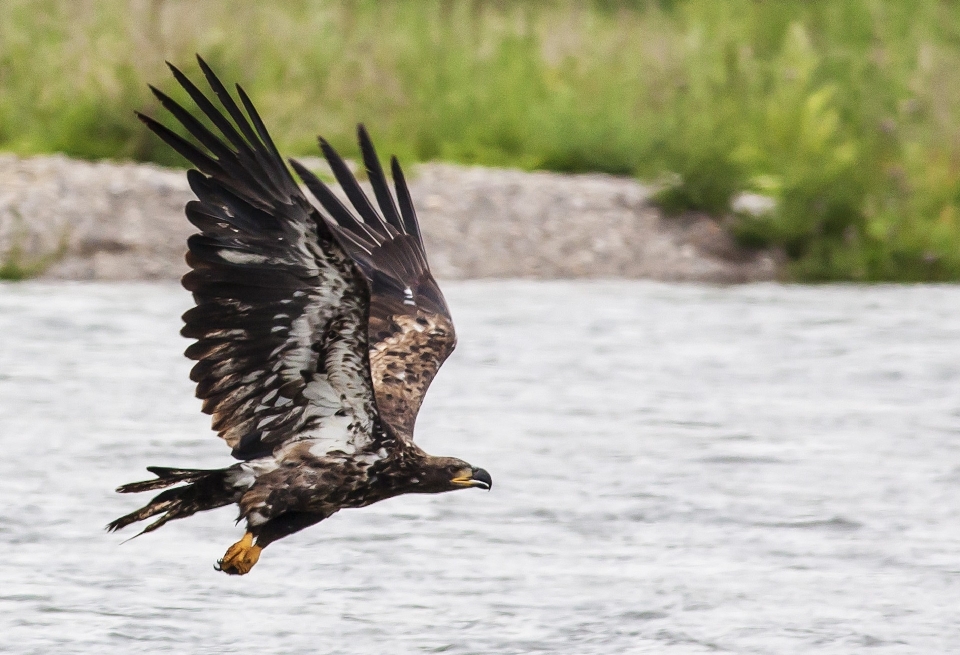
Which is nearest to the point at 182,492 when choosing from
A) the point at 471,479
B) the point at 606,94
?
the point at 471,479

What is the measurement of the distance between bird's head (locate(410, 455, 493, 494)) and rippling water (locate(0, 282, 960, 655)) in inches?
23.2

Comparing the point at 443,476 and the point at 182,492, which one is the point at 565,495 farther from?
the point at 182,492

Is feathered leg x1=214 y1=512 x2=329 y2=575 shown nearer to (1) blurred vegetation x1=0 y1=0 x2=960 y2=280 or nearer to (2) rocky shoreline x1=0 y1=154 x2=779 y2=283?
(2) rocky shoreline x1=0 y1=154 x2=779 y2=283

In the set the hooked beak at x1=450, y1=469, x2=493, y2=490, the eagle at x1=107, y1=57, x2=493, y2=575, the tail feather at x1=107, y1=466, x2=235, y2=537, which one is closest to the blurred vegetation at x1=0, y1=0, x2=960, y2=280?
the eagle at x1=107, y1=57, x2=493, y2=575

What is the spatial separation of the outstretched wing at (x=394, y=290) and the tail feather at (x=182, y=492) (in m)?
0.67

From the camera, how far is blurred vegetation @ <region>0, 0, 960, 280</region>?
13336 mm

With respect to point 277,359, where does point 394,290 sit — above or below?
above

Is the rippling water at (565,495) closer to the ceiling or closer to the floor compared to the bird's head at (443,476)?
closer to the floor

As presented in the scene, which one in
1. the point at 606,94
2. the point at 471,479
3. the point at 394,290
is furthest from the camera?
the point at 606,94

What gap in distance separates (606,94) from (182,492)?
9215 millimetres

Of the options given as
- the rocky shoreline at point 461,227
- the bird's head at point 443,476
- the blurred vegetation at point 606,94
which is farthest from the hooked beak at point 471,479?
the blurred vegetation at point 606,94

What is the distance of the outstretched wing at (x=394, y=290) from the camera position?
636 centimetres

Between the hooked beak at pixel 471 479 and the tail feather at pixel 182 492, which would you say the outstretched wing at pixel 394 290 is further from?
the tail feather at pixel 182 492

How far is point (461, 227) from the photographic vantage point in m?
13.3
